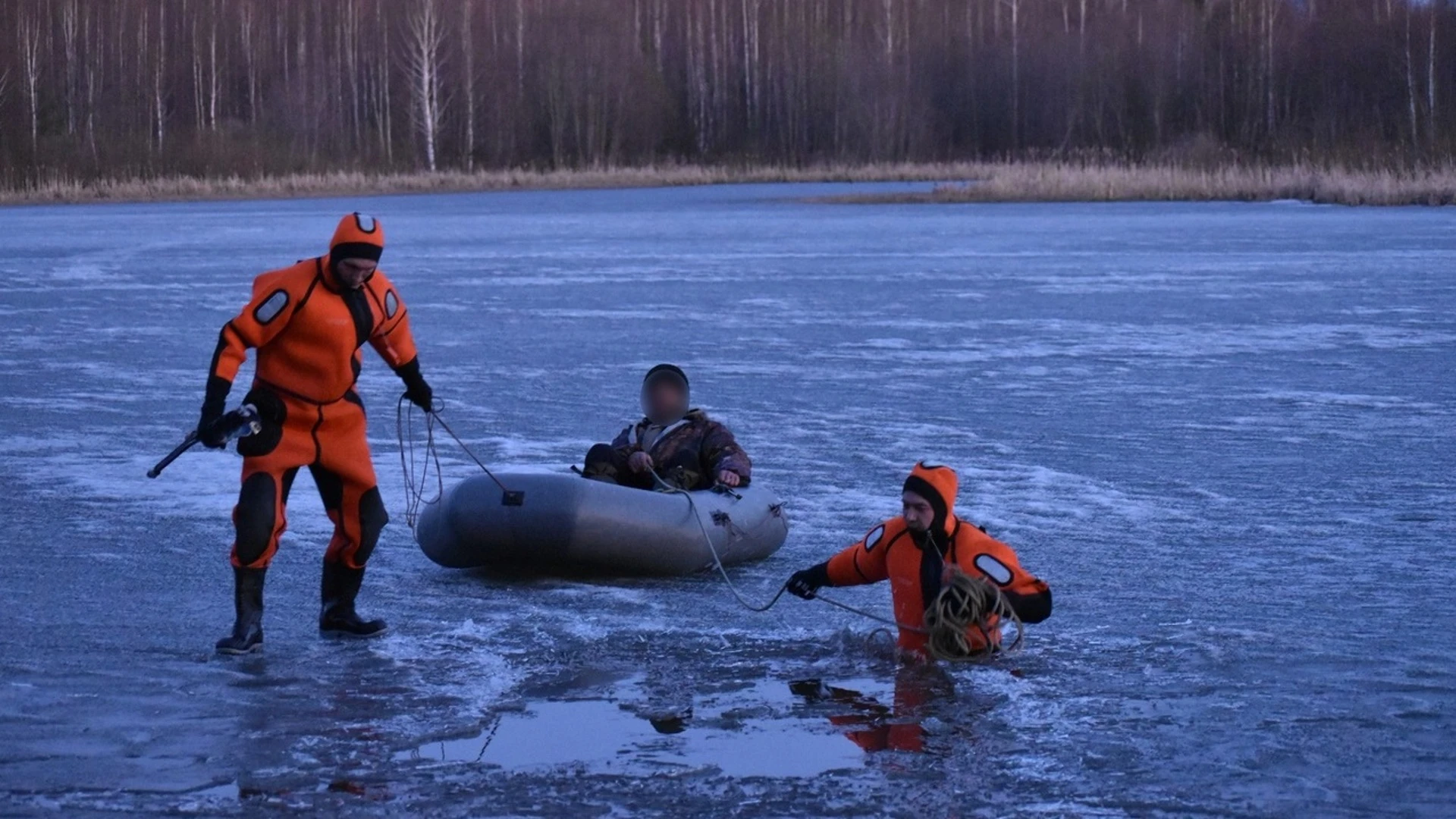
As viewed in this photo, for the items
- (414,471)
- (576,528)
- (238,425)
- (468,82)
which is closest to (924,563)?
(576,528)

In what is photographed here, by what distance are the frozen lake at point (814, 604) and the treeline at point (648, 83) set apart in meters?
42.6

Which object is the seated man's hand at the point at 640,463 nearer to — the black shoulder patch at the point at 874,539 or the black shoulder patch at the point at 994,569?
the black shoulder patch at the point at 874,539

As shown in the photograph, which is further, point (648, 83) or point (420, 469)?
point (648, 83)

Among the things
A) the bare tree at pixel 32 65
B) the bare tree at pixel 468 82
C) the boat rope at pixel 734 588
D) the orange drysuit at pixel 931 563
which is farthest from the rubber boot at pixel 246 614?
the bare tree at pixel 468 82

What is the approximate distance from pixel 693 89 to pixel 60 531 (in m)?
60.5

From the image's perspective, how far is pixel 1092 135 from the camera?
62.4 metres

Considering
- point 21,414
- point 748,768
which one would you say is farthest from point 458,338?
point 748,768

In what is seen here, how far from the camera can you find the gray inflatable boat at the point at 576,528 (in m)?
6.91

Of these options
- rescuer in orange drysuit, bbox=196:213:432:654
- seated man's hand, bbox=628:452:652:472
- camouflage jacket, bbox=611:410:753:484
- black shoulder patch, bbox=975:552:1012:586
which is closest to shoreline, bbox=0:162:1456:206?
camouflage jacket, bbox=611:410:753:484

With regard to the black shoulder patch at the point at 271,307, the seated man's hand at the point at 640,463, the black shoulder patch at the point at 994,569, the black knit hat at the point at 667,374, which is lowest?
the black shoulder patch at the point at 994,569

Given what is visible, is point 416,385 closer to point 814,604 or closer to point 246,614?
point 246,614

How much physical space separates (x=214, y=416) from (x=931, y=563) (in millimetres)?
2156

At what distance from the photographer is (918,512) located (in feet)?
17.9

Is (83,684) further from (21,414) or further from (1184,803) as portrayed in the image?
(21,414)
